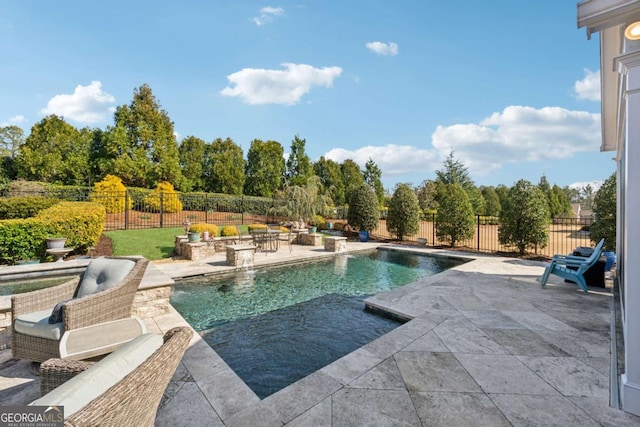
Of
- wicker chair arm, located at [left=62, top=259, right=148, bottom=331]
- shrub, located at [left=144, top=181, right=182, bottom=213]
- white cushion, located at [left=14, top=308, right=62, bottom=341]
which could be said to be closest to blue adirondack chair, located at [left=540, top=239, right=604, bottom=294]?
wicker chair arm, located at [left=62, top=259, right=148, bottom=331]

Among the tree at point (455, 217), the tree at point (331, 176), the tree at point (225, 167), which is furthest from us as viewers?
the tree at point (331, 176)

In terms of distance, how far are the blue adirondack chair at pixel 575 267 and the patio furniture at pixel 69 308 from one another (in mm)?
7178

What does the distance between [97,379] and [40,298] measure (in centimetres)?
272

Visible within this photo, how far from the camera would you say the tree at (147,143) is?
19.7 meters

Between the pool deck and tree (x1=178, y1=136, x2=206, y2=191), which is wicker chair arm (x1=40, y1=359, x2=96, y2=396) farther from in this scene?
tree (x1=178, y1=136, x2=206, y2=191)

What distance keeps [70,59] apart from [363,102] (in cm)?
1043

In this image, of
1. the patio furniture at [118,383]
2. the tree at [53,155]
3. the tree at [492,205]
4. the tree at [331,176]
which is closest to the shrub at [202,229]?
the patio furniture at [118,383]

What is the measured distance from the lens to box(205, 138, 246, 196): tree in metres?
23.7

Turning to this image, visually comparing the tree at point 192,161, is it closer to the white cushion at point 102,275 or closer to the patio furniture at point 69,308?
the white cushion at point 102,275

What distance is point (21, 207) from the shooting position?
9984 millimetres

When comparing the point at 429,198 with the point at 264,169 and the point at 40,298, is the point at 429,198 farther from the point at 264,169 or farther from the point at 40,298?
the point at 40,298

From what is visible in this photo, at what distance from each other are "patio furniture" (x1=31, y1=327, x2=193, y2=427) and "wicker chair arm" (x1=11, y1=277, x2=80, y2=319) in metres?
1.91

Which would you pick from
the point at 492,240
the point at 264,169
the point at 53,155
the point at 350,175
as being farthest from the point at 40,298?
the point at 350,175

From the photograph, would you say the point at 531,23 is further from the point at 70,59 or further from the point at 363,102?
the point at 70,59
